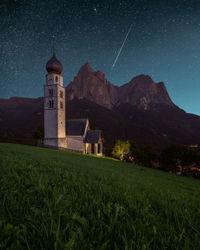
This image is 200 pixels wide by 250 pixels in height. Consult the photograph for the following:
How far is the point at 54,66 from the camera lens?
32938mm

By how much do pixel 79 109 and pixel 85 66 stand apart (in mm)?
111315

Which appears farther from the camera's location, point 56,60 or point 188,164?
point 56,60

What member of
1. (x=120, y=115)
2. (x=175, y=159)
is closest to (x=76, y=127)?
(x=175, y=159)

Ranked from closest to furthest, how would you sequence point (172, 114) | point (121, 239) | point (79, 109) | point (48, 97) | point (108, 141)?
point (121, 239)
point (48, 97)
point (108, 141)
point (79, 109)
point (172, 114)

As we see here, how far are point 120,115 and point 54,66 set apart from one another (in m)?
111

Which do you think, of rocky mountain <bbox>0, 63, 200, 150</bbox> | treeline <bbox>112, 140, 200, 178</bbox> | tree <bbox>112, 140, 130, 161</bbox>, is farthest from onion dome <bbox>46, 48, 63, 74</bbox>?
treeline <bbox>112, 140, 200, 178</bbox>

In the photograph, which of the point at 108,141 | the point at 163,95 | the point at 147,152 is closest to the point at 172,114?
the point at 163,95

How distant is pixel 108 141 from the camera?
7994 centimetres

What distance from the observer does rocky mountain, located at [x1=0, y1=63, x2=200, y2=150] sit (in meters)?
94.5

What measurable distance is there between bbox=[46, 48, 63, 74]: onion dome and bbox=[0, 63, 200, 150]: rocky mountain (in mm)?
19595

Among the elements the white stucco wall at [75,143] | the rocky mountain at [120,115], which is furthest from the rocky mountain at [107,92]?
the white stucco wall at [75,143]

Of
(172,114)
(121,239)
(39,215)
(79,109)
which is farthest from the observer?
(172,114)

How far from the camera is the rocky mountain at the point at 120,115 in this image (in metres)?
94.5

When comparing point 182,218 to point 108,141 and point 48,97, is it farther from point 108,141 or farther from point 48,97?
point 108,141
